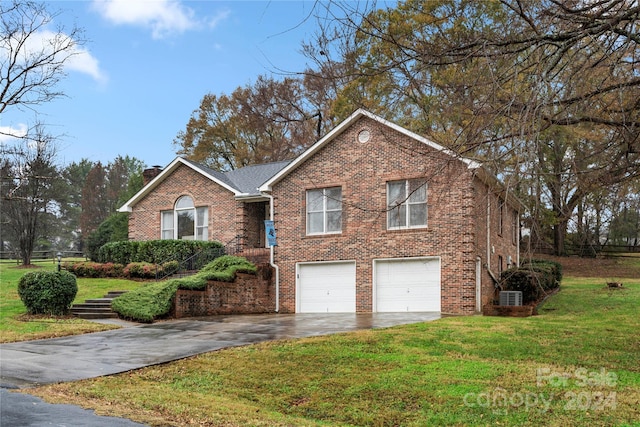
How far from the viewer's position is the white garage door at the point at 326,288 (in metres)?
22.3

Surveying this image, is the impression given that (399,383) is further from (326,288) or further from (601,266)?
(601,266)

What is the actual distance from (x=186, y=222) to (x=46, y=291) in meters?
9.63

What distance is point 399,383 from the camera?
9.33m

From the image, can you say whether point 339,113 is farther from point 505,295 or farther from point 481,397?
point 481,397

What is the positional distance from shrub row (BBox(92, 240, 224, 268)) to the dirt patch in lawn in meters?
20.5

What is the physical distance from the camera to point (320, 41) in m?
7.14

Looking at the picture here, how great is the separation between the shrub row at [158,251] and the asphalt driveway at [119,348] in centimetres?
644

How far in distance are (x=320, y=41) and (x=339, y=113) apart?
88.8 ft

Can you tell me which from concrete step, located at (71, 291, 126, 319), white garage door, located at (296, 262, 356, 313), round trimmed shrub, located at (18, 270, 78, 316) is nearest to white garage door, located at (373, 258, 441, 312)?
white garage door, located at (296, 262, 356, 313)

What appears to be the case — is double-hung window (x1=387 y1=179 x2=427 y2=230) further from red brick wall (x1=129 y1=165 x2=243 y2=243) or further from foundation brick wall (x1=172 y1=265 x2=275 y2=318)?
red brick wall (x1=129 y1=165 x2=243 y2=243)

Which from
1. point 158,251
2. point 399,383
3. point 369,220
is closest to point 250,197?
point 158,251

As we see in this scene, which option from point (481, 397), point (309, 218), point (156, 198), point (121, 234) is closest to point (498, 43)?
point (481, 397)

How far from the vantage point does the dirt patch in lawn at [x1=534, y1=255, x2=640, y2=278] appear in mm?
33575

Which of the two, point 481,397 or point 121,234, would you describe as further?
point 121,234
